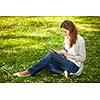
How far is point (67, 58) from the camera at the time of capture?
143 inches

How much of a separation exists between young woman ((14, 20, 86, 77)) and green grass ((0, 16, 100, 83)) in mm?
48

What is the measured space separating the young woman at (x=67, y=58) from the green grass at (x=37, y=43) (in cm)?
5

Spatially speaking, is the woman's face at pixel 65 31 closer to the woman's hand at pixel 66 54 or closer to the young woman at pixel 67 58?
the young woman at pixel 67 58

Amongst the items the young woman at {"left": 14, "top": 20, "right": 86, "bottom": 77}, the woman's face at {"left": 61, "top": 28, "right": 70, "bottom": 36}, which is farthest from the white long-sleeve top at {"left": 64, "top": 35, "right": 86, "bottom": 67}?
the woman's face at {"left": 61, "top": 28, "right": 70, "bottom": 36}

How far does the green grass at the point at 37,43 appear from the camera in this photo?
3.60 m

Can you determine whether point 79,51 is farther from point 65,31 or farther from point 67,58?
point 65,31

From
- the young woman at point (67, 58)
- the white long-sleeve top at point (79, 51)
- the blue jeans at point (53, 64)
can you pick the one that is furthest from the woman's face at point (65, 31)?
the blue jeans at point (53, 64)

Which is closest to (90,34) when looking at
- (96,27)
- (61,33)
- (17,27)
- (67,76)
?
(96,27)

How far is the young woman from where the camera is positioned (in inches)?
142

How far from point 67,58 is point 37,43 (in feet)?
1.30

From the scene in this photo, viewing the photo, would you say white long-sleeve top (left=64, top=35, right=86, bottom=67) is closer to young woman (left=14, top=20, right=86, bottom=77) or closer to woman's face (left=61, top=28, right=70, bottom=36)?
young woman (left=14, top=20, right=86, bottom=77)

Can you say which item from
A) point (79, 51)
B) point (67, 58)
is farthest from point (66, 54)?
point (79, 51)
